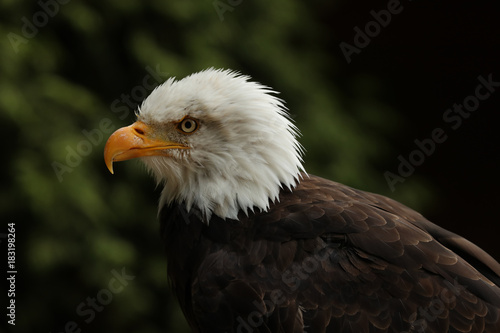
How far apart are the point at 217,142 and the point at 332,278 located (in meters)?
0.71

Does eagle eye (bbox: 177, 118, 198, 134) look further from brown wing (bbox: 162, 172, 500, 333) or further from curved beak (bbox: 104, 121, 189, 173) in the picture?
brown wing (bbox: 162, 172, 500, 333)

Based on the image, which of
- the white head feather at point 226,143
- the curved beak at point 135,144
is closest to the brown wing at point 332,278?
the white head feather at point 226,143

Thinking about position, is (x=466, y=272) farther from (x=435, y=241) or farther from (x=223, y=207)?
(x=223, y=207)

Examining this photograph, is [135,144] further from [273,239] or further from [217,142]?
[273,239]

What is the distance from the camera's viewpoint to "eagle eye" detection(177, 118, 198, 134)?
269cm

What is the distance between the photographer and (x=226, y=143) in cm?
267

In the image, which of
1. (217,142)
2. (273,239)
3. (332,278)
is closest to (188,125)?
(217,142)

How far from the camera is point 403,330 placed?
242cm

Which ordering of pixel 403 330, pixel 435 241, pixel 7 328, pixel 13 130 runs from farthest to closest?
pixel 7 328, pixel 13 130, pixel 435 241, pixel 403 330

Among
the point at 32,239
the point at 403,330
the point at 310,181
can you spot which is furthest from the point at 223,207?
the point at 32,239

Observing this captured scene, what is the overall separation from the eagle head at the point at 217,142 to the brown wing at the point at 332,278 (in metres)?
0.12

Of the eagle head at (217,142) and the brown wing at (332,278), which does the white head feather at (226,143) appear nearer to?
the eagle head at (217,142)

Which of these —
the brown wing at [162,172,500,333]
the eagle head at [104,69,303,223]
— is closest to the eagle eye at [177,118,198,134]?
the eagle head at [104,69,303,223]

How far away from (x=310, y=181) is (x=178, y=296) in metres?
0.75
